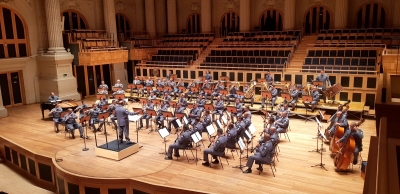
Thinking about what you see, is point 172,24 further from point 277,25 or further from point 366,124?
point 366,124

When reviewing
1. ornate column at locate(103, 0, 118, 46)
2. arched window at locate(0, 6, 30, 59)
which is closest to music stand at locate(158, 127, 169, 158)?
arched window at locate(0, 6, 30, 59)

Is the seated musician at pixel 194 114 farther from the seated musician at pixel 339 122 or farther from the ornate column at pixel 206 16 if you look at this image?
the ornate column at pixel 206 16

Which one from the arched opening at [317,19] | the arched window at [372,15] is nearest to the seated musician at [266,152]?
the arched window at [372,15]

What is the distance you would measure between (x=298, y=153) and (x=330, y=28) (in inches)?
477

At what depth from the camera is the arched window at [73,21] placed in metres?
18.1

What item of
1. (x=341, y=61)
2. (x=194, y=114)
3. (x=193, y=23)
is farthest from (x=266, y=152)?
(x=193, y=23)

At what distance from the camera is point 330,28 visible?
1875 centimetres

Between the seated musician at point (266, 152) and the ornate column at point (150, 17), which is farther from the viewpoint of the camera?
the ornate column at point (150, 17)

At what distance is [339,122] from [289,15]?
11.8 meters

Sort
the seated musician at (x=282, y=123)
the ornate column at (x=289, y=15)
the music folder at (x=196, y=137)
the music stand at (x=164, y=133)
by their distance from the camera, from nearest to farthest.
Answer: the music folder at (x=196, y=137), the music stand at (x=164, y=133), the seated musician at (x=282, y=123), the ornate column at (x=289, y=15)

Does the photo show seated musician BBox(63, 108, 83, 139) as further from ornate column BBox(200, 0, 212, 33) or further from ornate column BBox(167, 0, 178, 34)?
ornate column BBox(167, 0, 178, 34)

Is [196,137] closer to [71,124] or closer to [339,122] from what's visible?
[339,122]

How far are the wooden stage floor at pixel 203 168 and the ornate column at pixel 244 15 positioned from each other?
10382 mm

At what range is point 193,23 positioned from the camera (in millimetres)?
23109
